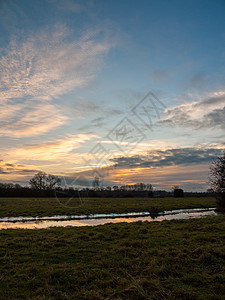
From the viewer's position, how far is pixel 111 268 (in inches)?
319

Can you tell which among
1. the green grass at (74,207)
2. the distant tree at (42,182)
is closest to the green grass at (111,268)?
the green grass at (74,207)

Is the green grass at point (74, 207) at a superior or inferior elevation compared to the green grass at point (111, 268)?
inferior

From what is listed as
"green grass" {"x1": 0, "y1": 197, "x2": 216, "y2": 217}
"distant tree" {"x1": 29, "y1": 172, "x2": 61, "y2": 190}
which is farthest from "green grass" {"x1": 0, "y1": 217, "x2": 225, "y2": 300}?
"distant tree" {"x1": 29, "y1": 172, "x2": 61, "y2": 190}

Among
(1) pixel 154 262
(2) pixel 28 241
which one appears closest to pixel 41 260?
(2) pixel 28 241

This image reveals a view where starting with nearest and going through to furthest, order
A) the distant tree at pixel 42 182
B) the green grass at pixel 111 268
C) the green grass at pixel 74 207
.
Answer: the green grass at pixel 111 268, the green grass at pixel 74 207, the distant tree at pixel 42 182

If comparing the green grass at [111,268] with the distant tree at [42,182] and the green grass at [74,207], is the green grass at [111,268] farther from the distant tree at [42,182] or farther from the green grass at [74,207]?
the distant tree at [42,182]

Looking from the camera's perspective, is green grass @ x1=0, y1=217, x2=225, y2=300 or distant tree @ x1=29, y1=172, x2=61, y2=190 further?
distant tree @ x1=29, y1=172, x2=61, y2=190

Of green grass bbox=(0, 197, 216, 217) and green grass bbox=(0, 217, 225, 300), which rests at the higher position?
green grass bbox=(0, 217, 225, 300)

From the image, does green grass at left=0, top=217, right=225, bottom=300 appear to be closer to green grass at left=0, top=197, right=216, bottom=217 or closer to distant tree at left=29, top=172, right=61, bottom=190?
green grass at left=0, top=197, right=216, bottom=217

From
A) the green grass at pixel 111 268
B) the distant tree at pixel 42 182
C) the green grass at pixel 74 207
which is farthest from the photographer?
the distant tree at pixel 42 182

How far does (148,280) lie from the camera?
689cm

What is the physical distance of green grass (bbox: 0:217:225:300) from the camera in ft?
20.8

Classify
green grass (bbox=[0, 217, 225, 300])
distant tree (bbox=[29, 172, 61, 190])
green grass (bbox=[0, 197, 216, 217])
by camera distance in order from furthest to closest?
distant tree (bbox=[29, 172, 61, 190]), green grass (bbox=[0, 197, 216, 217]), green grass (bbox=[0, 217, 225, 300])

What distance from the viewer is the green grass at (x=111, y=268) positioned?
633 cm
